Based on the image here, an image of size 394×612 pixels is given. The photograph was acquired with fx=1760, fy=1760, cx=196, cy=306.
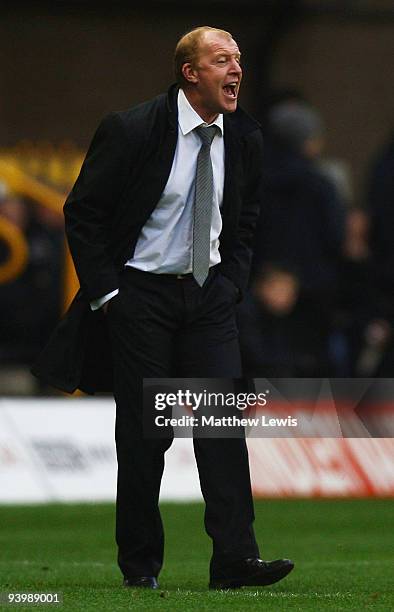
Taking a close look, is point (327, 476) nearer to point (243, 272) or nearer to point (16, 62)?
point (243, 272)

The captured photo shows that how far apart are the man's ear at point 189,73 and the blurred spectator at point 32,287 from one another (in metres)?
6.47

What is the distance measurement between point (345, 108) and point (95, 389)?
46.7 ft

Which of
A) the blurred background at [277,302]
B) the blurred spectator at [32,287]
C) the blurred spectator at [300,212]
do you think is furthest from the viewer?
the blurred spectator at [32,287]

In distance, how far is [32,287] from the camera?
13.3 metres

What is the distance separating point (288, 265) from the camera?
1269 centimetres

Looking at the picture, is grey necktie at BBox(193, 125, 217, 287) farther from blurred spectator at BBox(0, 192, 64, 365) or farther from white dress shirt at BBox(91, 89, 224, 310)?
blurred spectator at BBox(0, 192, 64, 365)

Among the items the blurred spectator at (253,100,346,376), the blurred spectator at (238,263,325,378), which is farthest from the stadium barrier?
the blurred spectator at (253,100,346,376)

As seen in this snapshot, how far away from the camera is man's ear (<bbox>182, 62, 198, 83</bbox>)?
663 centimetres

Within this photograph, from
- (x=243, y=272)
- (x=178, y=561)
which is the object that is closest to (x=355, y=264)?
(x=178, y=561)

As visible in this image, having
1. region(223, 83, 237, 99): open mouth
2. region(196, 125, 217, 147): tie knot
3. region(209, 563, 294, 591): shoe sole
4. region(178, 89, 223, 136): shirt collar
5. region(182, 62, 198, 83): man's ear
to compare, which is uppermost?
region(182, 62, 198, 83): man's ear

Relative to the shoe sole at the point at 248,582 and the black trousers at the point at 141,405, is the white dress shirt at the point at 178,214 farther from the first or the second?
the shoe sole at the point at 248,582

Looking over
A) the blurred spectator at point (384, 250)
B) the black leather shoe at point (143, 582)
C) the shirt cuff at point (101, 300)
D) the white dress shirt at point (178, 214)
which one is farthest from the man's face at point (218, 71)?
the blurred spectator at point (384, 250)

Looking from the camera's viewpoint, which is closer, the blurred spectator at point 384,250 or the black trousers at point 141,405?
the black trousers at point 141,405

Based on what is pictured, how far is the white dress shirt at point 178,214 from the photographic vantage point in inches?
262
